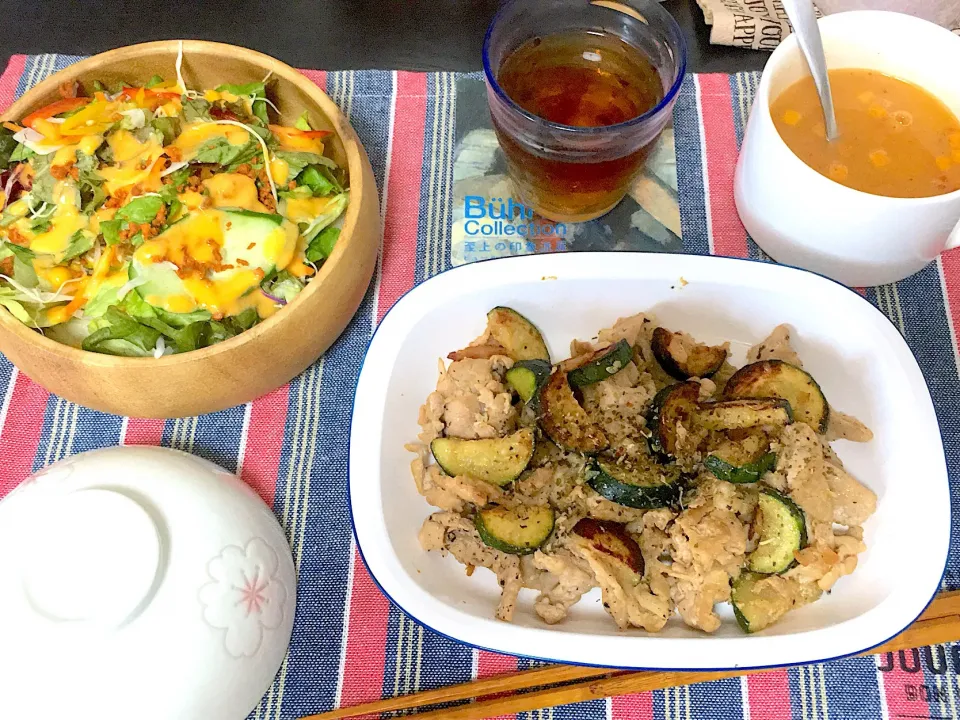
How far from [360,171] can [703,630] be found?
0.81 m

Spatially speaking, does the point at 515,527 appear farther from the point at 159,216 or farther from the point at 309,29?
the point at 309,29

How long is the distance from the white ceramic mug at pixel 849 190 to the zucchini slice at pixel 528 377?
0.44m

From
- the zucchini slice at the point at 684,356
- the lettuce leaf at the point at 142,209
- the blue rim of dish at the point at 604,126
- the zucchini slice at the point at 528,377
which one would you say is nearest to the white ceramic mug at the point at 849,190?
the blue rim of dish at the point at 604,126

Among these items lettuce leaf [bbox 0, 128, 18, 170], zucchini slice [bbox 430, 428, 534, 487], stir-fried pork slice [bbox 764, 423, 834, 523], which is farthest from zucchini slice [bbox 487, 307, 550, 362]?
lettuce leaf [bbox 0, 128, 18, 170]

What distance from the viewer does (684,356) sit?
1.02m

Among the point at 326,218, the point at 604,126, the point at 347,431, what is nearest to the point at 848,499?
the point at 604,126

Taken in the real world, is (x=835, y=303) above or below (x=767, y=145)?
below

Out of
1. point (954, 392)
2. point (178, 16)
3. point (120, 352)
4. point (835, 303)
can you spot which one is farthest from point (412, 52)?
point (954, 392)

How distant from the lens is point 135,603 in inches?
29.7

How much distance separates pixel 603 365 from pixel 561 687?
445mm

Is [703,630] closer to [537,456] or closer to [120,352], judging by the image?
[537,456]

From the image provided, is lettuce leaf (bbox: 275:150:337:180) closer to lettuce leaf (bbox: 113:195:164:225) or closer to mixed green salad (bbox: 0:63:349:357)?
mixed green salad (bbox: 0:63:349:357)

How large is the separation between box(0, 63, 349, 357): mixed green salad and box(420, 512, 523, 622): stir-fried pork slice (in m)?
0.40

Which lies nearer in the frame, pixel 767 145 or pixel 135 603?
pixel 135 603
